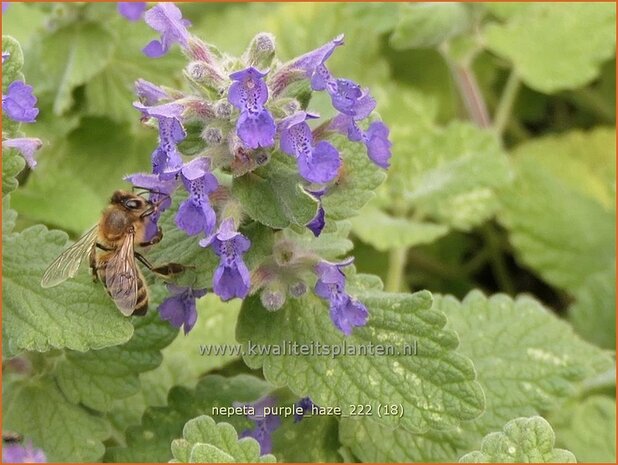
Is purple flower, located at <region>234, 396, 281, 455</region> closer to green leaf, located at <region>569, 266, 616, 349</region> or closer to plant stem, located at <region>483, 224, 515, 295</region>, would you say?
green leaf, located at <region>569, 266, 616, 349</region>

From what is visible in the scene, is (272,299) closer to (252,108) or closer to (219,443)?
(219,443)

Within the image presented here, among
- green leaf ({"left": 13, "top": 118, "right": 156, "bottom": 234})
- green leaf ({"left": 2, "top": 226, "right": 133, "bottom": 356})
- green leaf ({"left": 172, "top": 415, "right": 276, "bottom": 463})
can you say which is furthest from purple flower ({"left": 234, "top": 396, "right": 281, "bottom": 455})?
green leaf ({"left": 13, "top": 118, "right": 156, "bottom": 234})

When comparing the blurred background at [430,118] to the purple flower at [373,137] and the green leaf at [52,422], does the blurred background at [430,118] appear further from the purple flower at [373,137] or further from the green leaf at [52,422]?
the purple flower at [373,137]

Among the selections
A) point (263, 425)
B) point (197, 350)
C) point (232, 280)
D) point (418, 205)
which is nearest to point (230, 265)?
point (232, 280)

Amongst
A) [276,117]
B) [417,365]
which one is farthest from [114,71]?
[417,365]

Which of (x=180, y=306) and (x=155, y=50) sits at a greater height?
(x=155, y=50)

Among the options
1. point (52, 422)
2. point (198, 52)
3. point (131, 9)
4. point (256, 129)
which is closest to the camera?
point (256, 129)
